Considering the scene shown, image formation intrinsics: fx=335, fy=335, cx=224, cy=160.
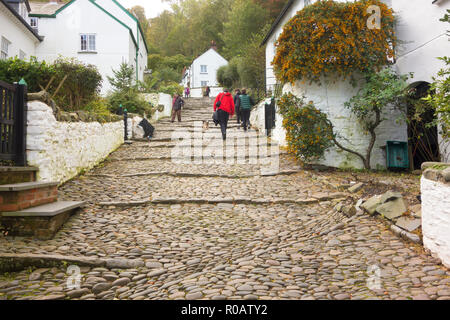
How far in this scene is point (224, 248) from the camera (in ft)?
14.3

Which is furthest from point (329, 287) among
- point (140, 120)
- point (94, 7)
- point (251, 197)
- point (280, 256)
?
point (94, 7)

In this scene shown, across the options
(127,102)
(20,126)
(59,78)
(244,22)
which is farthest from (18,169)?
(244,22)

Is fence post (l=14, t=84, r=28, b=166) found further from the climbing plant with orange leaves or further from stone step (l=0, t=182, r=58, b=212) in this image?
the climbing plant with orange leaves

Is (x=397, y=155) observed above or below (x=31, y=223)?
above

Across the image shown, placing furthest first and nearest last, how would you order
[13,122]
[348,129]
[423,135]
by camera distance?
[348,129] → [423,135] → [13,122]

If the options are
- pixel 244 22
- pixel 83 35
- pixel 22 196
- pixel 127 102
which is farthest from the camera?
pixel 244 22

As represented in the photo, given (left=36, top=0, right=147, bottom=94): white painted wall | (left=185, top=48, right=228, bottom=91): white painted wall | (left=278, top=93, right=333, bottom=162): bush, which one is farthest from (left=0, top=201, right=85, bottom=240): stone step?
(left=185, top=48, right=228, bottom=91): white painted wall

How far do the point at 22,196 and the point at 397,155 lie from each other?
26.8ft

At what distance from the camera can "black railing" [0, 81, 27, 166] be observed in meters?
4.96

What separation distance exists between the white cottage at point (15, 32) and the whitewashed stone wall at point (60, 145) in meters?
10.6

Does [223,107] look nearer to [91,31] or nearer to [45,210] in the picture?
[45,210]

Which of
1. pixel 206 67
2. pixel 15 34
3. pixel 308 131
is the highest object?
pixel 206 67

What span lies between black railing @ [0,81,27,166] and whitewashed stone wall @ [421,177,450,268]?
222 inches
